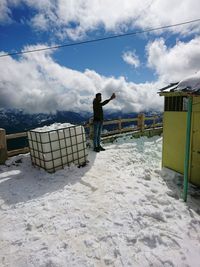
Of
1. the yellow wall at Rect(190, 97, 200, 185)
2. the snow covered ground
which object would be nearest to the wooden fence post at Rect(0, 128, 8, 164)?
the snow covered ground

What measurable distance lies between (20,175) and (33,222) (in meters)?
2.12

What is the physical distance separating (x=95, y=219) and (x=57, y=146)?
8.09 ft

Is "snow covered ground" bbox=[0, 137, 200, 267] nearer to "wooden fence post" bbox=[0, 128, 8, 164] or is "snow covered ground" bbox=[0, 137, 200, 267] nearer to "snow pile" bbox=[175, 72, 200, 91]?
"wooden fence post" bbox=[0, 128, 8, 164]

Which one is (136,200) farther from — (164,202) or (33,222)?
(33,222)

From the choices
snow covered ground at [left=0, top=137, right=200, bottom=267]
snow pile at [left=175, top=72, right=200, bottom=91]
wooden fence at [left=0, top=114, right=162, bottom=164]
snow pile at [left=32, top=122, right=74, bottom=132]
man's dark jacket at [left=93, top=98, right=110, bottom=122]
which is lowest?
snow covered ground at [left=0, top=137, right=200, bottom=267]

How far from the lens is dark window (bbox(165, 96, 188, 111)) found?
5.05 m

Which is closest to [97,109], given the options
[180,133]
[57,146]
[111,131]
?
[57,146]

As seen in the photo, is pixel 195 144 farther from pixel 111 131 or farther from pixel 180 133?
pixel 111 131

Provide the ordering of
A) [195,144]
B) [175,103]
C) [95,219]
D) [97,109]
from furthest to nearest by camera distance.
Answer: [97,109] < [175,103] < [195,144] < [95,219]

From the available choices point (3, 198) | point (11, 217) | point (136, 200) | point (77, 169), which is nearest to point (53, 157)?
point (77, 169)

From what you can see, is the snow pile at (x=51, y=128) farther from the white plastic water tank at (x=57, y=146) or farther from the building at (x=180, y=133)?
the building at (x=180, y=133)

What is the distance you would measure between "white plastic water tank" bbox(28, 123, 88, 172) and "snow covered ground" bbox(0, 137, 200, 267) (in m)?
0.26

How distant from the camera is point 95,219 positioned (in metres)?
3.20

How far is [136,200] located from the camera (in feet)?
12.4
